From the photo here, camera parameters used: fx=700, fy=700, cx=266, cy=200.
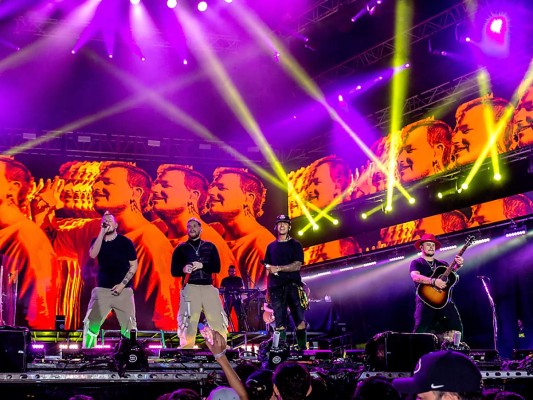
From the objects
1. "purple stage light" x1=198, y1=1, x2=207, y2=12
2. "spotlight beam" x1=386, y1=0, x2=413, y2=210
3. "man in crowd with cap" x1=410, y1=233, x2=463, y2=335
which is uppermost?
"purple stage light" x1=198, y1=1, x2=207, y2=12

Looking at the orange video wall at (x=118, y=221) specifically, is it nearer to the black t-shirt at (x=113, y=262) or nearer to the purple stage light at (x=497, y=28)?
the black t-shirt at (x=113, y=262)

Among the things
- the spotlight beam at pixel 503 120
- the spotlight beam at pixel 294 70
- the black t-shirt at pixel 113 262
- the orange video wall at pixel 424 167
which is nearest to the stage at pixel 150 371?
the black t-shirt at pixel 113 262

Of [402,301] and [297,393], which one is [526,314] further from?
[297,393]

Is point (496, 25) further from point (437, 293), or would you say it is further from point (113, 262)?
point (113, 262)

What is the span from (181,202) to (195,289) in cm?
959

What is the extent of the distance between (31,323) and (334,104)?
30.5ft

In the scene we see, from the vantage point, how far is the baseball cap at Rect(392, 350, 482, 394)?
114 inches

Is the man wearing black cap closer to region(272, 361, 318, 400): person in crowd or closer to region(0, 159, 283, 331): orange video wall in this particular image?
region(272, 361, 318, 400): person in crowd

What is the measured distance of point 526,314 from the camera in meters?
13.4

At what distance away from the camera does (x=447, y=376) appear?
2916 millimetres

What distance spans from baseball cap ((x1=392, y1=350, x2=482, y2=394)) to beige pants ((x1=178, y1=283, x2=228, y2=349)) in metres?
7.08

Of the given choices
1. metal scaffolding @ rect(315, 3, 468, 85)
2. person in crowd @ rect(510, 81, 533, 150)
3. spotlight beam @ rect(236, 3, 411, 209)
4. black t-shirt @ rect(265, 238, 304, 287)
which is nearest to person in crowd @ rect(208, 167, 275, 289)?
spotlight beam @ rect(236, 3, 411, 209)

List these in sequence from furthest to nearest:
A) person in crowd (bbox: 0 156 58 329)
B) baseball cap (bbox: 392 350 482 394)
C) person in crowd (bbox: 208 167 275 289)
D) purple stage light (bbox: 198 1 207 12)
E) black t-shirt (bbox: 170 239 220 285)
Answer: person in crowd (bbox: 208 167 275 289)
person in crowd (bbox: 0 156 58 329)
purple stage light (bbox: 198 1 207 12)
black t-shirt (bbox: 170 239 220 285)
baseball cap (bbox: 392 350 482 394)

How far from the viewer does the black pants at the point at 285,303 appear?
9.93 metres
